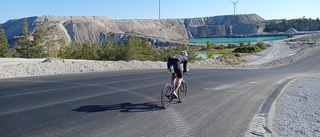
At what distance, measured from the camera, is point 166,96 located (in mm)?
10883

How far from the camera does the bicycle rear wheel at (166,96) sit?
422 inches

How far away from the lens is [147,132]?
7637mm

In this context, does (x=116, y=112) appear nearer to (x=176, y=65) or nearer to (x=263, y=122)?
(x=176, y=65)

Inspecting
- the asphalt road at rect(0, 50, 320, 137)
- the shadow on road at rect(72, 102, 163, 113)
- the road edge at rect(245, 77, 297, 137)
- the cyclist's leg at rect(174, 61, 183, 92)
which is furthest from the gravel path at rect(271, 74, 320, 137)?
the shadow on road at rect(72, 102, 163, 113)

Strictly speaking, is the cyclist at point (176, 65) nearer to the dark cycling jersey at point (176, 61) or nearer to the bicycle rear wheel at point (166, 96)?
the dark cycling jersey at point (176, 61)

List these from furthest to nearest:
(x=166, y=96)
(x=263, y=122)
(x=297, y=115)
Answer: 1. (x=166, y=96)
2. (x=297, y=115)
3. (x=263, y=122)

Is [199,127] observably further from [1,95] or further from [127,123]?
[1,95]

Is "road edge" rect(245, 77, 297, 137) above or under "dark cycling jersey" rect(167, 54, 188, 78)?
under

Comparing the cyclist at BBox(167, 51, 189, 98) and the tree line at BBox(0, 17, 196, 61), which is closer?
the cyclist at BBox(167, 51, 189, 98)

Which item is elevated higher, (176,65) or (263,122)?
(176,65)

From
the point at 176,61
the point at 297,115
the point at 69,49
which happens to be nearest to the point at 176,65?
the point at 176,61

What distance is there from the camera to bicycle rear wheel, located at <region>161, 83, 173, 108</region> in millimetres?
10719

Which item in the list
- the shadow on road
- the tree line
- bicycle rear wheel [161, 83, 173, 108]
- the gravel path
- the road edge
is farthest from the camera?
the tree line

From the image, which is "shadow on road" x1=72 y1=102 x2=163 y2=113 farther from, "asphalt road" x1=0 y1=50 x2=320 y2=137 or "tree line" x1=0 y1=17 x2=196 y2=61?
"tree line" x1=0 y1=17 x2=196 y2=61
